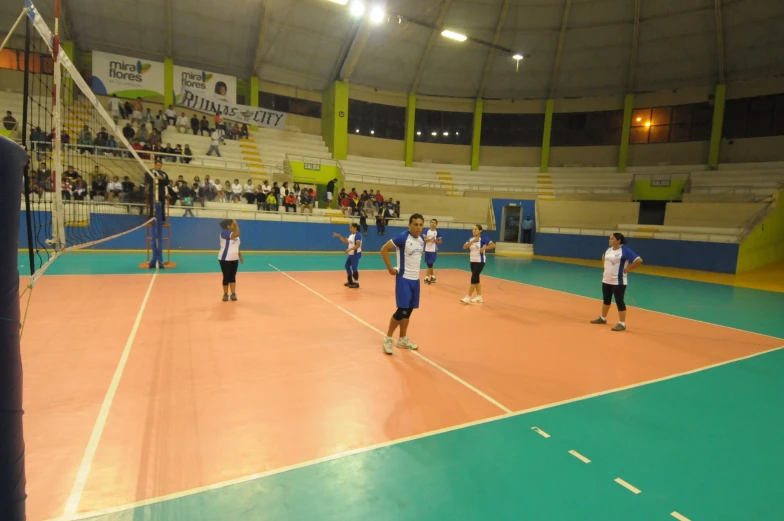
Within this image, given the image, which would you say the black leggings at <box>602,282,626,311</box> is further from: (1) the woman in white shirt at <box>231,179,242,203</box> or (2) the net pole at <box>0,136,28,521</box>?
(1) the woman in white shirt at <box>231,179,242,203</box>

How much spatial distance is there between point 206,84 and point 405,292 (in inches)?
933

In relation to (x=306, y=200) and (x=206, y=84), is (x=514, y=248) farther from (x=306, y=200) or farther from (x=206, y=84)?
(x=206, y=84)

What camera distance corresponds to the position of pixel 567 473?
350cm

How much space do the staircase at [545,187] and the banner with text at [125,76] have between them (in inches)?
928

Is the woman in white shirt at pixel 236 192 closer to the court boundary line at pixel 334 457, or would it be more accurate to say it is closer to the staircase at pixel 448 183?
the staircase at pixel 448 183

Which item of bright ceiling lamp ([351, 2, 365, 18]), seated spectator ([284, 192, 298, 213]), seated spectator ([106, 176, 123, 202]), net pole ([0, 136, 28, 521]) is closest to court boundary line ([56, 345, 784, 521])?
net pole ([0, 136, 28, 521])

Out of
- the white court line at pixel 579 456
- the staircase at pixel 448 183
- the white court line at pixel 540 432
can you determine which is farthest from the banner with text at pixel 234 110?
the white court line at pixel 579 456

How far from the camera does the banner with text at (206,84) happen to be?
78.2 ft

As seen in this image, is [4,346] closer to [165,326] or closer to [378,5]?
[165,326]

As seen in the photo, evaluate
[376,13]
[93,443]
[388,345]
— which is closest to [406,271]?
[388,345]

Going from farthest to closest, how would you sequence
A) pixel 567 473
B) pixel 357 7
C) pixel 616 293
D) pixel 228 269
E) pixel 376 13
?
pixel 376 13
pixel 357 7
pixel 228 269
pixel 616 293
pixel 567 473

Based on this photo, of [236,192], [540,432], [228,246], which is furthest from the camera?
[236,192]

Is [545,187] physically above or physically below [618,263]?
above

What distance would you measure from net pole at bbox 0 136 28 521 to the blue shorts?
5013mm
